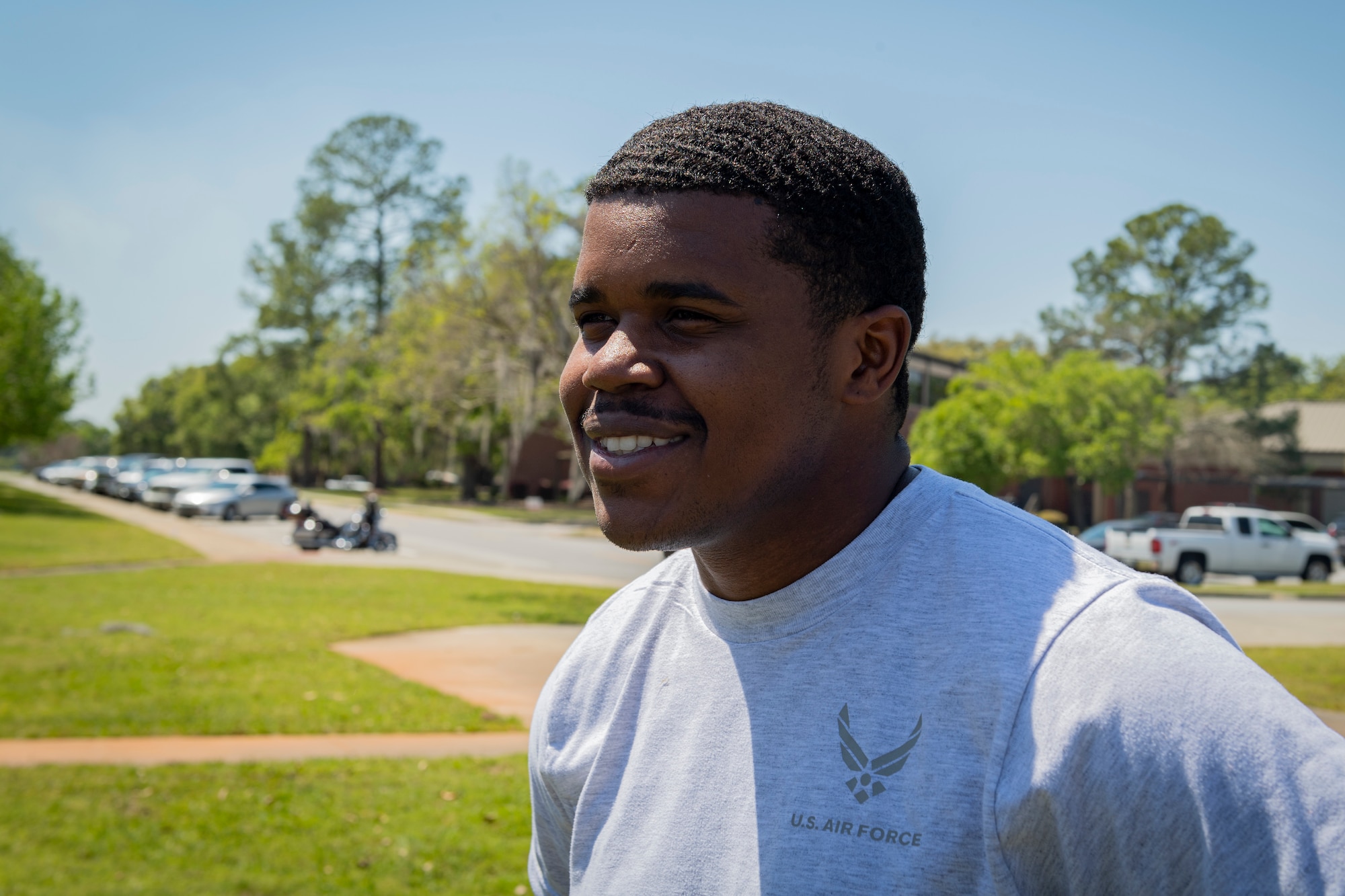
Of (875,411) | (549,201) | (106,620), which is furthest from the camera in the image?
(549,201)

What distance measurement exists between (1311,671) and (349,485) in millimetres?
57156

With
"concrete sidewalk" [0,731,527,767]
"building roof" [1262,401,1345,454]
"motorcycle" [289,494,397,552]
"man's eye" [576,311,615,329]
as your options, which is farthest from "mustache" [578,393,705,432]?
"building roof" [1262,401,1345,454]

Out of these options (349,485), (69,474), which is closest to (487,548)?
(349,485)

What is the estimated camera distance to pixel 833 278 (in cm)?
146

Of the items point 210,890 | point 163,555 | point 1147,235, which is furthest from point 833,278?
point 1147,235

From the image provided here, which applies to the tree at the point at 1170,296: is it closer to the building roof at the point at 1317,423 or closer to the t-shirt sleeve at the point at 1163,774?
the building roof at the point at 1317,423

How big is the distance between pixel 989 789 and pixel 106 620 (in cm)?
1329

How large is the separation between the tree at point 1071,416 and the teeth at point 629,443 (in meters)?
25.4

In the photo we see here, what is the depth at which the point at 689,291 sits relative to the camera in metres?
1.43

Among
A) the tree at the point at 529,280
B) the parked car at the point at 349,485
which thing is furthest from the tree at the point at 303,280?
the tree at the point at 529,280

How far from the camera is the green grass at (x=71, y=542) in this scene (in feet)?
65.9

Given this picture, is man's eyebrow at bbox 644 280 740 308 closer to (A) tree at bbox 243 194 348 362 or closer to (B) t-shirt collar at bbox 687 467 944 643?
(B) t-shirt collar at bbox 687 467 944 643

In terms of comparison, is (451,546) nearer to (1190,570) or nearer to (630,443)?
(1190,570)

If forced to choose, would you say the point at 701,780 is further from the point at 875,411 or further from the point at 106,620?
the point at 106,620
